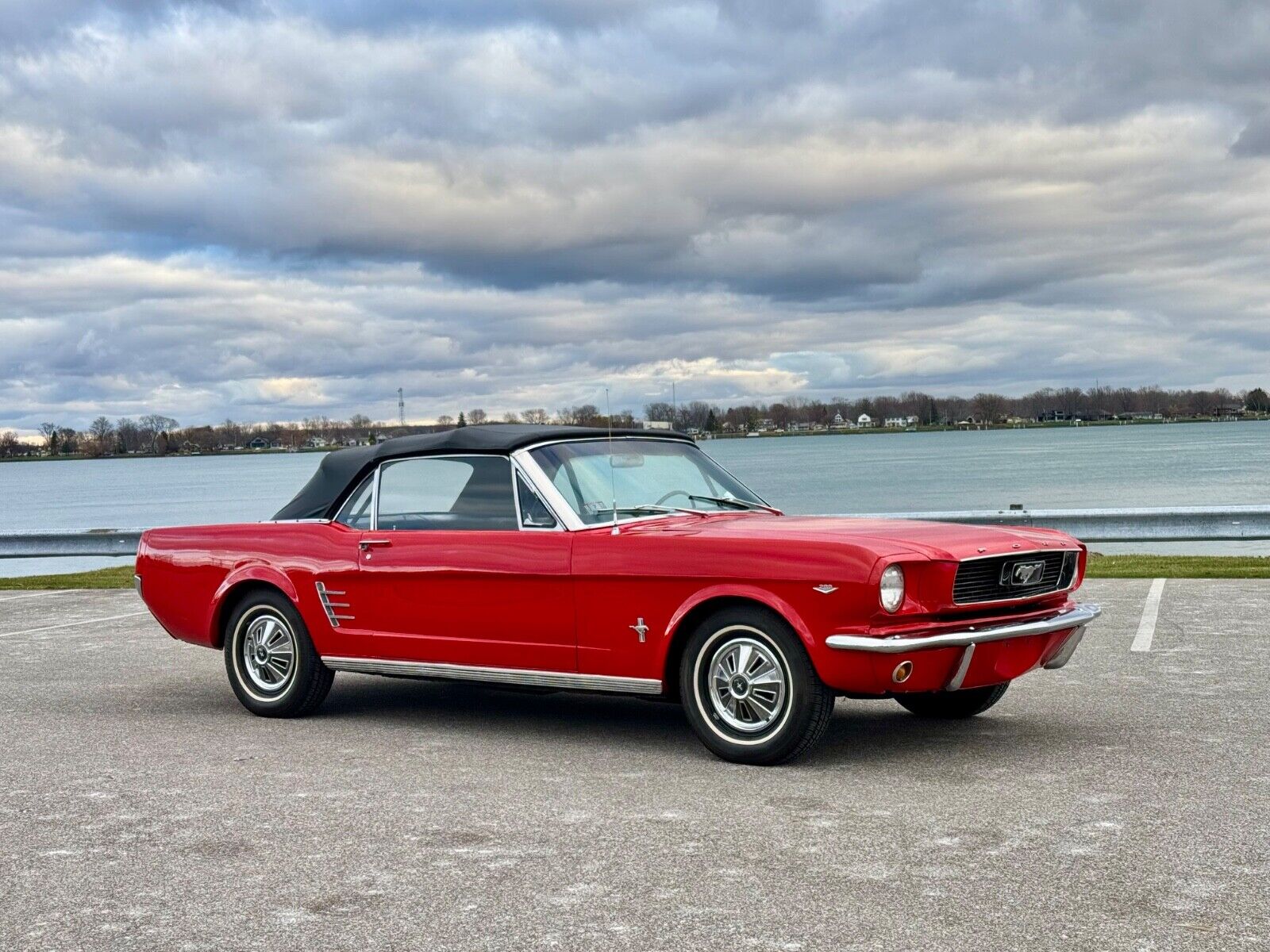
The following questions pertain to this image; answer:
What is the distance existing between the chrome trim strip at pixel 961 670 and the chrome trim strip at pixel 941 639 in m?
0.04

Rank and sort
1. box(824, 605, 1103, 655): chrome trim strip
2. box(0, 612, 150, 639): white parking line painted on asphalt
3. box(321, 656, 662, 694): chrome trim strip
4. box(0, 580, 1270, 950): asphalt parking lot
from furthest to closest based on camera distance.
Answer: box(0, 612, 150, 639): white parking line painted on asphalt, box(321, 656, 662, 694): chrome trim strip, box(824, 605, 1103, 655): chrome trim strip, box(0, 580, 1270, 950): asphalt parking lot

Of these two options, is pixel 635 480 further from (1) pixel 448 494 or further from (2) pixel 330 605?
(2) pixel 330 605

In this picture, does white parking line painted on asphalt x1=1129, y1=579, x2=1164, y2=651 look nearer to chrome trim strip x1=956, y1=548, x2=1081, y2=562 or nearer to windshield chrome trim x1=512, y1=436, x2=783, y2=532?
chrome trim strip x1=956, y1=548, x2=1081, y2=562

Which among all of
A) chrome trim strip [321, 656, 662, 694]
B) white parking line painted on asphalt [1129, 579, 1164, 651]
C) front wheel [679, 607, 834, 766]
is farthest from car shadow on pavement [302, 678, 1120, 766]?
white parking line painted on asphalt [1129, 579, 1164, 651]

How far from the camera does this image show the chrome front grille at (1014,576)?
6098 mm

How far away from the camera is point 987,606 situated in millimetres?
6223

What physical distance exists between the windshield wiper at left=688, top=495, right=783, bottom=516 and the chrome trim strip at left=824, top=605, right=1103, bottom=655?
62.1 inches

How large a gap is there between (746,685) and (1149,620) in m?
6.07

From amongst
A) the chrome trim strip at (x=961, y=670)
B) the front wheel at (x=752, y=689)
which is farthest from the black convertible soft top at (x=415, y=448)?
the chrome trim strip at (x=961, y=670)

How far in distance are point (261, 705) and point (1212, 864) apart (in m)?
5.19

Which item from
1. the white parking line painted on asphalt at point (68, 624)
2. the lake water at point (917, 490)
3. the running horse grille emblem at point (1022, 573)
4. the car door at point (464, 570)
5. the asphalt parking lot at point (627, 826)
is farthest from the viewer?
the lake water at point (917, 490)

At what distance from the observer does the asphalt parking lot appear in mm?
4047

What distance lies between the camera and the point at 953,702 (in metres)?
7.23

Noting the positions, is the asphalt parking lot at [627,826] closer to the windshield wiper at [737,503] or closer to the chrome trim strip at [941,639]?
the chrome trim strip at [941,639]
